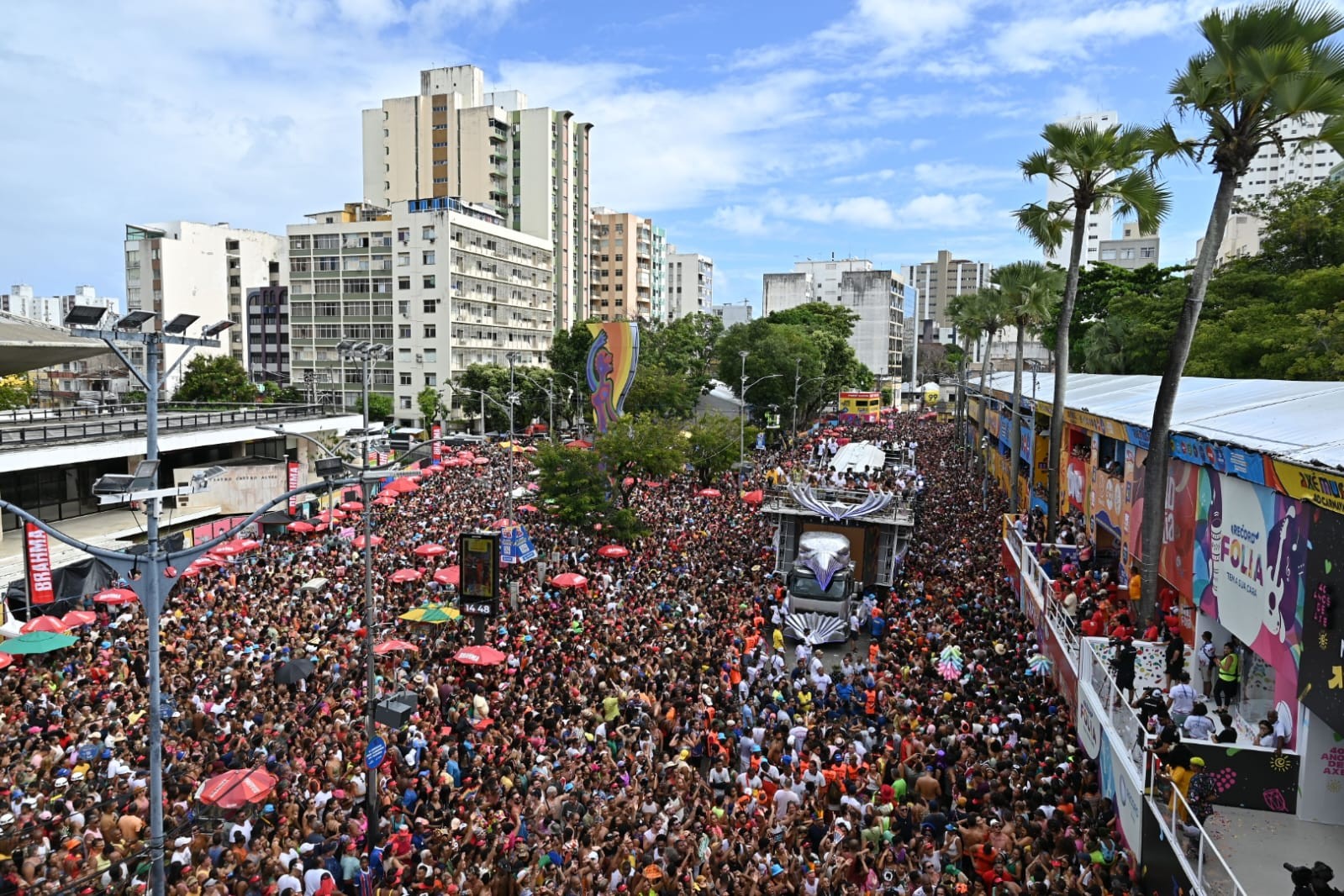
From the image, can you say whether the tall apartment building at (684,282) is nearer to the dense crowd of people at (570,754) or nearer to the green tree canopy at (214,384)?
the green tree canopy at (214,384)

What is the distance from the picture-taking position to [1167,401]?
14.4 metres

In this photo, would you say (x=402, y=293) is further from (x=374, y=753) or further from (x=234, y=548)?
(x=374, y=753)

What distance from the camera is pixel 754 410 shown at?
2618 inches

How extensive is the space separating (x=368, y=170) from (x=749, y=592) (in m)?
73.8

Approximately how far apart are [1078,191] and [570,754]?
1629cm

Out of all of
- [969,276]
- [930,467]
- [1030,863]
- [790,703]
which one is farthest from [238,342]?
[969,276]

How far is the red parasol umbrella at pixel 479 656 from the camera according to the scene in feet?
57.0

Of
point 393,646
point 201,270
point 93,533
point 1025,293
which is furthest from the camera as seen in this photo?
point 201,270

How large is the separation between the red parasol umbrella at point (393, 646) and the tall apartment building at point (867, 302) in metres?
103

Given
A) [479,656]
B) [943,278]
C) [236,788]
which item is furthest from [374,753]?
[943,278]

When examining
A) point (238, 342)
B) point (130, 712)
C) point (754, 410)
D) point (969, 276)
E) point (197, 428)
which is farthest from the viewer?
point (969, 276)

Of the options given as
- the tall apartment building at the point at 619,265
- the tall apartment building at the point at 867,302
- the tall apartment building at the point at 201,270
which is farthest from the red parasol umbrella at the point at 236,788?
the tall apartment building at the point at 867,302

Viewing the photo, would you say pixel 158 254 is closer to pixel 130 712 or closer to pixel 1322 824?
pixel 130 712

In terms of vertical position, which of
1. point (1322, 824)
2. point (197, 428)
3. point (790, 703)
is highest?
point (197, 428)
